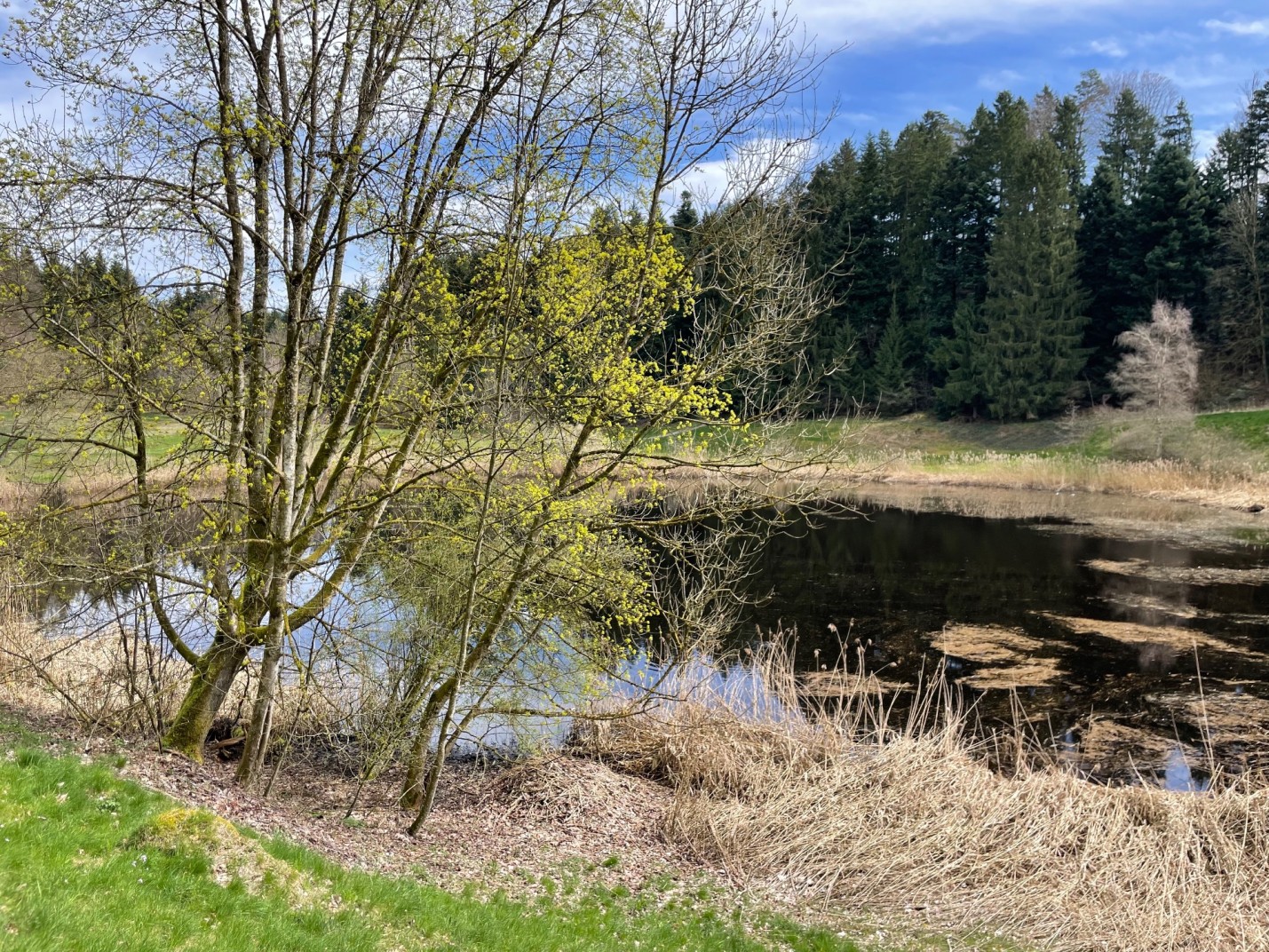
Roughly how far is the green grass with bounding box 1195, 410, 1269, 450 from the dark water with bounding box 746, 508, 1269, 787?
38.6 feet

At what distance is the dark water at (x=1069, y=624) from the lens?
1102 cm

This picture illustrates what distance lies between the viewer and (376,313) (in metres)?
8.16

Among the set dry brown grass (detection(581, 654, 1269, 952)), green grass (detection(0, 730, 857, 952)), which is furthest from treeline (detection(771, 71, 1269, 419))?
green grass (detection(0, 730, 857, 952))

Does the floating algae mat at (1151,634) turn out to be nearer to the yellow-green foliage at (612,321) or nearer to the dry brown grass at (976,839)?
the dry brown grass at (976,839)

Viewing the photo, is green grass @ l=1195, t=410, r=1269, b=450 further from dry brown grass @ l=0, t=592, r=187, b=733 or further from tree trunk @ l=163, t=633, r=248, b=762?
dry brown grass @ l=0, t=592, r=187, b=733

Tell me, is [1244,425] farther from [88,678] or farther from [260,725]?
[88,678]

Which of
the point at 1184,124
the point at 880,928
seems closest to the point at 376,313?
the point at 880,928

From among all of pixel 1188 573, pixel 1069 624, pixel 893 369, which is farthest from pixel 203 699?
pixel 893 369

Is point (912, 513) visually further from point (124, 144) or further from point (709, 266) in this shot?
point (124, 144)

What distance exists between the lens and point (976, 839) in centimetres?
754

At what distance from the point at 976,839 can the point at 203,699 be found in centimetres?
742

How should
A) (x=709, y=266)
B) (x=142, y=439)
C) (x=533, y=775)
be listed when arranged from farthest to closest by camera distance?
(x=709, y=266) < (x=533, y=775) < (x=142, y=439)

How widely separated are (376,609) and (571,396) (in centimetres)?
480

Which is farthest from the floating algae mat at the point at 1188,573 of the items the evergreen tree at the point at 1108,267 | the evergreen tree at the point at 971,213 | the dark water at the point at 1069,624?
the evergreen tree at the point at 971,213
